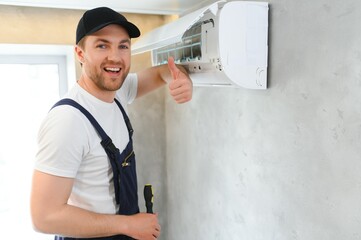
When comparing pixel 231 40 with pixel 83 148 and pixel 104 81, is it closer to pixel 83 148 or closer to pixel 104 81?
pixel 104 81

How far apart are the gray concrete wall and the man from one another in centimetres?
34

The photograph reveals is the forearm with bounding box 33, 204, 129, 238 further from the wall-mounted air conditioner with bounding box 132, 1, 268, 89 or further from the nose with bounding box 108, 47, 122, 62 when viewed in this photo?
the wall-mounted air conditioner with bounding box 132, 1, 268, 89

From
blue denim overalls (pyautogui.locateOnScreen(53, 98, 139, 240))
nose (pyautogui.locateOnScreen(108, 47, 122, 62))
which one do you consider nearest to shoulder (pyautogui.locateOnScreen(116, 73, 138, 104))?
blue denim overalls (pyautogui.locateOnScreen(53, 98, 139, 240))

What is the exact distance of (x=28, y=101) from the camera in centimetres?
223

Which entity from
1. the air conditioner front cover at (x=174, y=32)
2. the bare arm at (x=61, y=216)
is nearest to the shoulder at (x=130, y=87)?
the air conditioner front cover at (x=174, y=32)

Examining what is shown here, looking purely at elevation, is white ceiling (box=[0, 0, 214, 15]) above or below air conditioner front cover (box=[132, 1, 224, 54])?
above

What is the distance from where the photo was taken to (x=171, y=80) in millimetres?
1468

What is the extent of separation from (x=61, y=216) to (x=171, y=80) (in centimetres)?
75

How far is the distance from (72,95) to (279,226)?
90cm

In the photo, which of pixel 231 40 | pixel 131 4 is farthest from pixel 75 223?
pixel 131 4

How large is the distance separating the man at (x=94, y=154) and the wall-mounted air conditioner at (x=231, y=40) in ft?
0.46

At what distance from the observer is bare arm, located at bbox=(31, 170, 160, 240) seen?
0.98 meters

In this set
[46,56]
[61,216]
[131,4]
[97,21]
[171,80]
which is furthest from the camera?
[46,56]

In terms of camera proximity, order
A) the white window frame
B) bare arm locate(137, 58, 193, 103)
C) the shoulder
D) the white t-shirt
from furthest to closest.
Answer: the white window frame → the shoulder → bare arm locate(137, 58, 193, 103) → the white t-shirt
